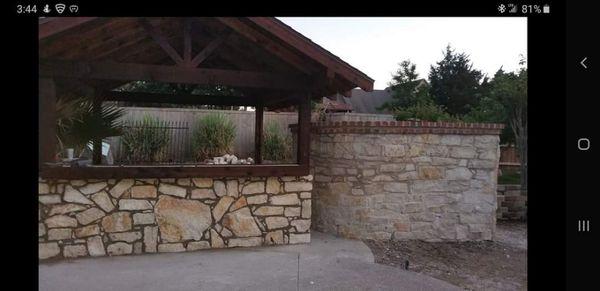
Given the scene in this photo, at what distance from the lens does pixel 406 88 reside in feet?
77.4

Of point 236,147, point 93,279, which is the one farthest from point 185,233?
point 236,147

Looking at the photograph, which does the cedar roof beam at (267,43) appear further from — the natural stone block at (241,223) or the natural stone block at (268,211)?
the natural stone block at (241,223)

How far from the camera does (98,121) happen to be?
5.38 meters

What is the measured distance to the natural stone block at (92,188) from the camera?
465 cm

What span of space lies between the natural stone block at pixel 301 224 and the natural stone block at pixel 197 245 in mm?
1166

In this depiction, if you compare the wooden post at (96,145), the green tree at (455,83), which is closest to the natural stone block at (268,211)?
the wooden post at (96,145)

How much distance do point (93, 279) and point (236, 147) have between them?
804 centimetres

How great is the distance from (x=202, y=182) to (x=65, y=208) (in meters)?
1.60

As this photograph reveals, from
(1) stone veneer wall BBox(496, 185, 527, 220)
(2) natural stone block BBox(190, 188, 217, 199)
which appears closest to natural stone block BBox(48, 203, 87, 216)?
(2) natural stone block BBox(190, 188, 217, 199)

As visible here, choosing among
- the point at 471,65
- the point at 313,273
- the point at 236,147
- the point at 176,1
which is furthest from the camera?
the point at 471,65

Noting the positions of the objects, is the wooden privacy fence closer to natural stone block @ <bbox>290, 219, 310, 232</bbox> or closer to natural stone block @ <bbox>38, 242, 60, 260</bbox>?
natural stone block @ <bbox>290, 219, 310, 232</bbox>

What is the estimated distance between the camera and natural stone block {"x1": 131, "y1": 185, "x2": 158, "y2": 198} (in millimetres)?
4809
